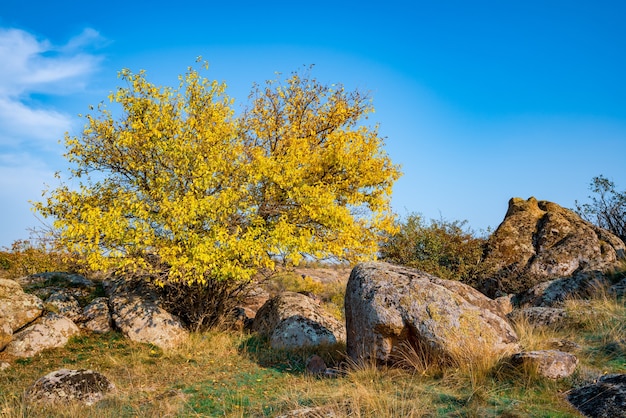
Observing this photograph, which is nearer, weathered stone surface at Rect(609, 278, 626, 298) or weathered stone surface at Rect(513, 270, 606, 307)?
weathered stone surface at Rect(609, 278, 626, 298)

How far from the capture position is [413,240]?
79.5 feet

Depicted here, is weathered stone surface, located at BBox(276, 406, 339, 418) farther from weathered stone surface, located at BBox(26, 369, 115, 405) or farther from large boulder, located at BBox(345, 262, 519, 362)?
weathered stone surface, located at BBox(26, 369, 115, 405)

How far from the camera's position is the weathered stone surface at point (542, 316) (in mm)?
13426

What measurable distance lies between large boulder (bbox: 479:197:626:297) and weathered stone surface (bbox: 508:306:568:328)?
8237mm

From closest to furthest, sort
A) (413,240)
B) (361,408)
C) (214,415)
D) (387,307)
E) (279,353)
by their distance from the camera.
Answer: (361,408), (214,415), (387,307), (279,353), (413,240)

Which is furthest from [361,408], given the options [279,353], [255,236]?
[255,236]

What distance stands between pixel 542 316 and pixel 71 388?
11639 millimetres

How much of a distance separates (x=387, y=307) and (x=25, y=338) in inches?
387

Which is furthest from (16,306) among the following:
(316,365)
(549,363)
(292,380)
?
(549,363)

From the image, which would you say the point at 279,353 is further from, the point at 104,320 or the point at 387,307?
the point at 104,320

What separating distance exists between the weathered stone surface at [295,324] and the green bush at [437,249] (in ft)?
27.1

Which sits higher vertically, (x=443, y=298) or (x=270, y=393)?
(x=443, y=298)

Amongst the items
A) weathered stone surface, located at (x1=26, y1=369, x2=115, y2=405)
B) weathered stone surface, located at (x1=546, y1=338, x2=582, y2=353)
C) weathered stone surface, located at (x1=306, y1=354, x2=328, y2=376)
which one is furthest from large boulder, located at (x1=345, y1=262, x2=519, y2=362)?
weathered stone surface, located at (x1=26, y1=369, x2=115, y2=405)

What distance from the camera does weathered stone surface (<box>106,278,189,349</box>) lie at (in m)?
14.7
